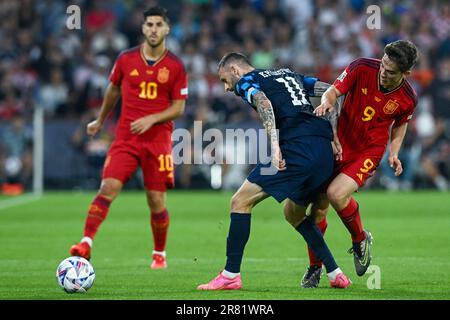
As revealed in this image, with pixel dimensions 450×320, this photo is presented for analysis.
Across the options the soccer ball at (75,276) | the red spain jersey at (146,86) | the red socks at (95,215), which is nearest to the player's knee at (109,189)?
the red socks at (95,215)

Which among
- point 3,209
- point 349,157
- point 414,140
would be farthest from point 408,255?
point 414,140

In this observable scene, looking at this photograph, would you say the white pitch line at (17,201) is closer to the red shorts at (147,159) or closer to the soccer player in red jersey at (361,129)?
the red shorts at (147,159)

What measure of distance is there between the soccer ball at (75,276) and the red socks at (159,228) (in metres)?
2.36

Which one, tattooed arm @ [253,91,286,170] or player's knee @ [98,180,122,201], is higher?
tattooed arm @ [253,91,286,170]

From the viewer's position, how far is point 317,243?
9.56m

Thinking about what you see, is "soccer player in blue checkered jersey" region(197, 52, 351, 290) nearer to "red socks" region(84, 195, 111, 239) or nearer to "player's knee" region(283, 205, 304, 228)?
"player's knee" region(283, 205, 304, 228)

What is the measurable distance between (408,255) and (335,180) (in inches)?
128

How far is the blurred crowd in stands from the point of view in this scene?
80.0 ft

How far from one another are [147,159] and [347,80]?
298 centimetres

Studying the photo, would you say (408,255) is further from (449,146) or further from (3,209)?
(449,146)

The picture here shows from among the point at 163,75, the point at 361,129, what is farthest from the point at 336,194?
the point at 163,75

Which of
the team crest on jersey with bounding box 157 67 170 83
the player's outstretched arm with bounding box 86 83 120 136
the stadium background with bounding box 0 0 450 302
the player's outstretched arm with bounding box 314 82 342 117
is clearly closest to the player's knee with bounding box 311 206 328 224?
the player's outstretched arm with bounding box 314 82 342 117

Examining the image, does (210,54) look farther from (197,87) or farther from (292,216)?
(292,216)
